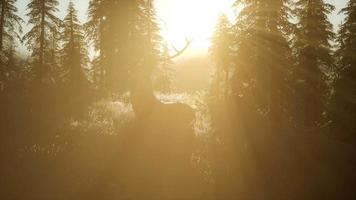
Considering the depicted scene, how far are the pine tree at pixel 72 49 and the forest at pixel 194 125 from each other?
293 inches

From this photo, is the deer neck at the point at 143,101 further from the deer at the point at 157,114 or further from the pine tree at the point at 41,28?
the pine tree at the point at 41,28

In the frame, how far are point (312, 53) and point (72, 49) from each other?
76.6 ft

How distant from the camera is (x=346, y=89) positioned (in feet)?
108

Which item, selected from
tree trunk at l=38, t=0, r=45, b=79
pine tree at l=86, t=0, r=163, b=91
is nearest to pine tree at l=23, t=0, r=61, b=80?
tree trunk at l=38, t=0, r=45, b=79

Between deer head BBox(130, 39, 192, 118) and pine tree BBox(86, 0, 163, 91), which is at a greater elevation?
pine tree BBox(86, 0, 163, 91)

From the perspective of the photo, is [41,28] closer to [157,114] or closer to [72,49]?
[72,49]

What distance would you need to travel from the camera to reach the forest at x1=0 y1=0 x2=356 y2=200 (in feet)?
55.2

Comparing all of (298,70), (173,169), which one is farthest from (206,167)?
(298,70)

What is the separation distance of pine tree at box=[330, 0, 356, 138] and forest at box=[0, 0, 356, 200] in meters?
0.08

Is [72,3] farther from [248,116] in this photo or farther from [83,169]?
[83,169]

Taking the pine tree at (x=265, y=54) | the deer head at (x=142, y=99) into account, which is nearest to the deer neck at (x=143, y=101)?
the deer head at (x=142, y=99)

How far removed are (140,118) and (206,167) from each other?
187 inches

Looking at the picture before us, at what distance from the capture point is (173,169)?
18.0 m

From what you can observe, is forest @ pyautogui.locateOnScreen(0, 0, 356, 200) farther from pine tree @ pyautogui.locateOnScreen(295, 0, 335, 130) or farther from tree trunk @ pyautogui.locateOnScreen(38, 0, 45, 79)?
tree trunk @ pyautogui.locateOnScreen(38, 0, 45, 79)
